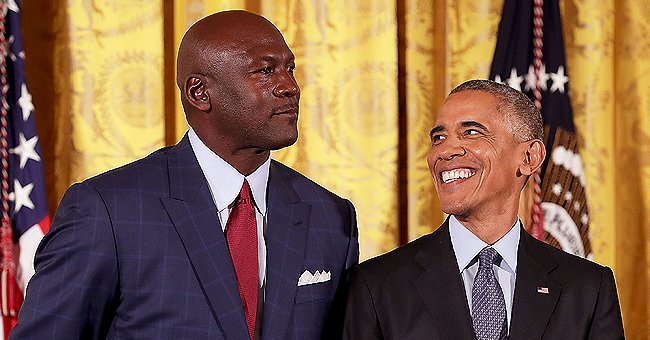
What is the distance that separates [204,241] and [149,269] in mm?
111

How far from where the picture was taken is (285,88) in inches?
73.3

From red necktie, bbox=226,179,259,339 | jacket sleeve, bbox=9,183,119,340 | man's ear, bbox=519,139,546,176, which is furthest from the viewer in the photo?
man's ear, bbox=519,139,546,176

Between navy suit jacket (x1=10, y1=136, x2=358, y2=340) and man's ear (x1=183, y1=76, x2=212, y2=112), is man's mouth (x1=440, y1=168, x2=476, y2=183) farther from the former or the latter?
man's ear (x1=183, y1=76, x2=212, y2=112)

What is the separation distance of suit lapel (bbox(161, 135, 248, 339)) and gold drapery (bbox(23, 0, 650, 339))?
1.10 metres

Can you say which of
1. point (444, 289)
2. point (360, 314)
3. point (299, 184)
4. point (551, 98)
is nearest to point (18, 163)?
point (299, 184)

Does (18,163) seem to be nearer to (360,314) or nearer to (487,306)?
(360,314)

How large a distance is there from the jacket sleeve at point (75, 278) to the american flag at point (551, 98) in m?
1.68

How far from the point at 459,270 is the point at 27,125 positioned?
4.30 ft

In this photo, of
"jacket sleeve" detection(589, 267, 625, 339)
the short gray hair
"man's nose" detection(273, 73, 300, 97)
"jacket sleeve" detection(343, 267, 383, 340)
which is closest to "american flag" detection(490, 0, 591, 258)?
the short gray hair

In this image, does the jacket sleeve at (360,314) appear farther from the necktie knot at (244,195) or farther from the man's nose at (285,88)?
the man's nose at (285,88)

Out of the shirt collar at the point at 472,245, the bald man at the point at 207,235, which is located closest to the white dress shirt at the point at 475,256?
the shirt collar at the point at 472,245

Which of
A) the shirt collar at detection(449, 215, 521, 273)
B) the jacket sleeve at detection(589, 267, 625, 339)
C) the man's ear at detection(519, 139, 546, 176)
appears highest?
the man's ear at detection(519, 139, 546, 176)

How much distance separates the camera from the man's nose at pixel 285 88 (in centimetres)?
186

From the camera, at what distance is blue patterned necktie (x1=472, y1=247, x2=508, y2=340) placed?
1.93 m
